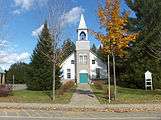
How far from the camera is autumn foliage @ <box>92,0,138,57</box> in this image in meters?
24.4

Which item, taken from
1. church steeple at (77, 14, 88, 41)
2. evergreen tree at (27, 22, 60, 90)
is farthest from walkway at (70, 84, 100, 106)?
church steeple at (77, 14, 88, 41)

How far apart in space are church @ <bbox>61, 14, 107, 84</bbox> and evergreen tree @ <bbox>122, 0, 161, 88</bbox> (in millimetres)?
13783

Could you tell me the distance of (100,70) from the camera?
66.6 meters

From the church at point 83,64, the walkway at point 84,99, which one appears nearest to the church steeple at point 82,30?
the church at point 83,64

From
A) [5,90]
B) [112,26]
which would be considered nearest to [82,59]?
[5,90]

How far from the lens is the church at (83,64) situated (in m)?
63.8

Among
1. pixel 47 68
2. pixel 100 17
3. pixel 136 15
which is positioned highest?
pixel 136 15

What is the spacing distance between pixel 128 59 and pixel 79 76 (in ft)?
49.6

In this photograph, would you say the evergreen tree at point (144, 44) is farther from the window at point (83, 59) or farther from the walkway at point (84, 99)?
the walkway at point (84, 99)

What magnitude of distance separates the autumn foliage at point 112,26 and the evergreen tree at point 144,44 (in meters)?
19.2

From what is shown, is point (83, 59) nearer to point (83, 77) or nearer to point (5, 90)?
point (83, 77)

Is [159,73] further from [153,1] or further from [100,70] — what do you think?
[100,70]

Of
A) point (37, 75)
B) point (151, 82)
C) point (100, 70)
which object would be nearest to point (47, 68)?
point (37, 75)

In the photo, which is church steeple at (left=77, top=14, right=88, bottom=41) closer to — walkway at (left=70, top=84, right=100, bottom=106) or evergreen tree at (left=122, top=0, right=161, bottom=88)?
evergreen tree at (left=122, top=0, right=161, bottom=88)
